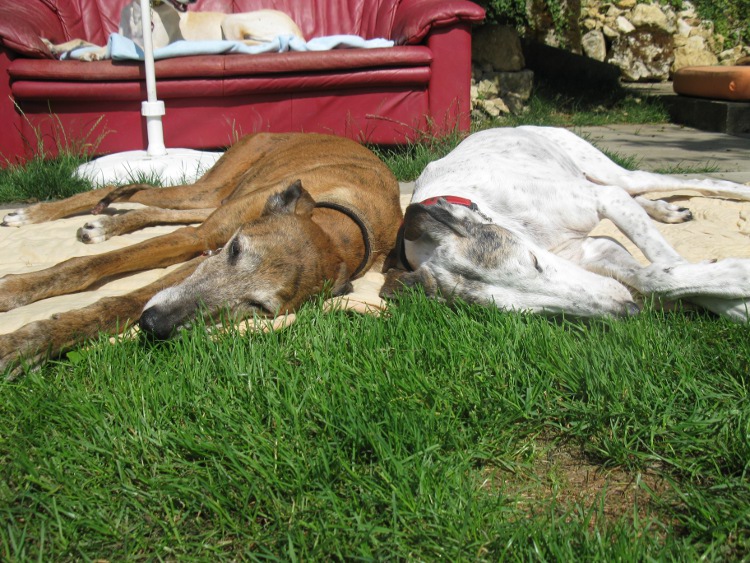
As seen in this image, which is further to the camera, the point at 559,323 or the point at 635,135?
the point at 635,135

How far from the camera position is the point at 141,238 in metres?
4.50

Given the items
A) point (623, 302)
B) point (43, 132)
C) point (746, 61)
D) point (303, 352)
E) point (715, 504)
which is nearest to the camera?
point (715, 504)

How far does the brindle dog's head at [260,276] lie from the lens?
9.86ft

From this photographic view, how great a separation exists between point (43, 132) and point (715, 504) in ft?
22.8

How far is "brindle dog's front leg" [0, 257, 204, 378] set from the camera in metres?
2.74

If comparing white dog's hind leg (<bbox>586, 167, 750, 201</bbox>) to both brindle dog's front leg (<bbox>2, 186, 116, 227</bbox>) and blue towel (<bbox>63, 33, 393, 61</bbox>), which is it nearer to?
brindle dog's front leg (<bbox>2, 186, 116, 227</bbox>)

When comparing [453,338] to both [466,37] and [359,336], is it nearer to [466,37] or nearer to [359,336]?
[359,336]

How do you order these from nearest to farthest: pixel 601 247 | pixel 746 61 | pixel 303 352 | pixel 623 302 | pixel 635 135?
pixel 303 352 < pixel 623 302 < pixel 601 247 < pixel 635 135 < pixel 746 61

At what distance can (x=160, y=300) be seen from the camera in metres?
3.06

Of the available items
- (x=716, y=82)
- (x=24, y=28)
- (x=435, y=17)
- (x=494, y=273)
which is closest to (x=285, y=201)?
(x=494, y=273)

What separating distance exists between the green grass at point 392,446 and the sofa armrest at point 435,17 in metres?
5.12

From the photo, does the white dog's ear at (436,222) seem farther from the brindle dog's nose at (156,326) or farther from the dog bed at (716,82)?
the dog bed at (716,82)

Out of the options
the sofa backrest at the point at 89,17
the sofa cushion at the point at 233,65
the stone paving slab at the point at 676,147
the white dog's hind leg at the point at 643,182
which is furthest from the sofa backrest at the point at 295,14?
the white dog's hind leg at the point at 643,182

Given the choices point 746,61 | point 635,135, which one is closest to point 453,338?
point 635,135
